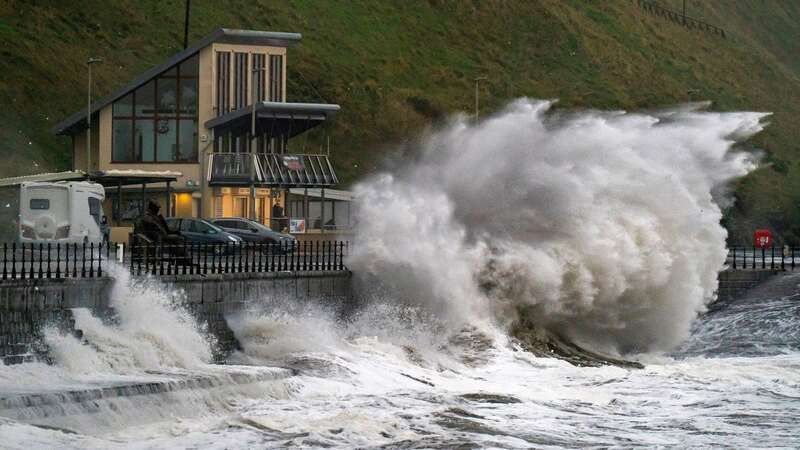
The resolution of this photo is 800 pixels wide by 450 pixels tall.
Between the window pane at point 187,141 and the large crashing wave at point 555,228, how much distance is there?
2034 centimetres

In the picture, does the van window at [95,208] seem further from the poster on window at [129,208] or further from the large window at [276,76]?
the large window at [276,76]

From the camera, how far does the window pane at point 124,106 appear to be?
54781 mm

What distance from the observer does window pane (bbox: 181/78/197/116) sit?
54.9m

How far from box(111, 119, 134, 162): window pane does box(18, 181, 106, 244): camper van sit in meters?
17.4

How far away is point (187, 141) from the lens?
54.8 metres

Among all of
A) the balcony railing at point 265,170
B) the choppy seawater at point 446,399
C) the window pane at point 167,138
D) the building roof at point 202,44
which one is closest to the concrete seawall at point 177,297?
the choppy seawater at point 446,399

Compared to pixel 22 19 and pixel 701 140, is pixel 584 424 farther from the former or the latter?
pixel 22 19

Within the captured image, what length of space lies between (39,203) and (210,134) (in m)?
17.6

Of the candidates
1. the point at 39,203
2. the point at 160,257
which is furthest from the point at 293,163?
the point at 160,257

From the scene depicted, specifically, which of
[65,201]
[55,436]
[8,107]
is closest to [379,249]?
[65,201]

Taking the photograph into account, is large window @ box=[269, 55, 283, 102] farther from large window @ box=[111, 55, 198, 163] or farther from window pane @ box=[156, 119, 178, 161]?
window pane @ box=[156, 119, 178, 161]

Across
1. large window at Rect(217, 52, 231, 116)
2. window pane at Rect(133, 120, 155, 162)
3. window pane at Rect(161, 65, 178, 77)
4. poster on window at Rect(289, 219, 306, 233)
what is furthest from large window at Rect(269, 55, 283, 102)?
poster on window at Rect(289, 219, 306, 233)

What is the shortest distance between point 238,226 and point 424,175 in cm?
1367

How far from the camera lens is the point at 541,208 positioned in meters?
32.8
